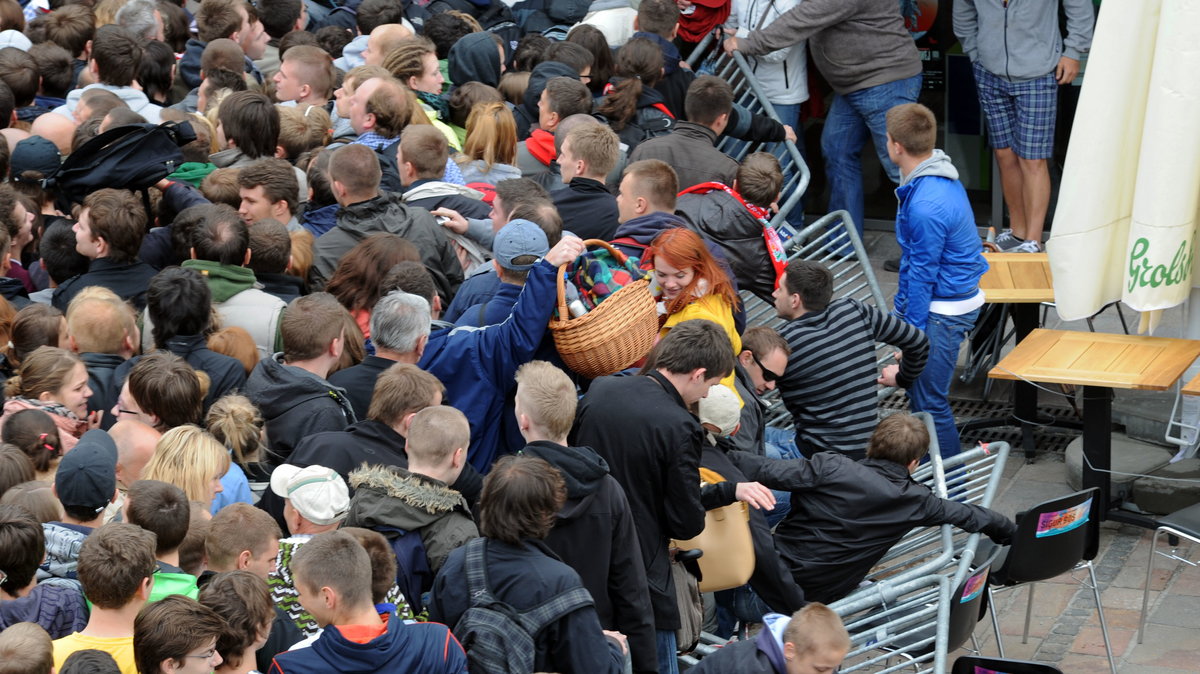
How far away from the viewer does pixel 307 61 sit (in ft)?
26.1

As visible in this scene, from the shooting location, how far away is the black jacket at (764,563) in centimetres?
556

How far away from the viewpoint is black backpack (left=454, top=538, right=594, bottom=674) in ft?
13.7

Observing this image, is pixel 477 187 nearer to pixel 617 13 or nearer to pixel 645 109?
pixel 645 109

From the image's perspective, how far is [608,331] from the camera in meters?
5.44

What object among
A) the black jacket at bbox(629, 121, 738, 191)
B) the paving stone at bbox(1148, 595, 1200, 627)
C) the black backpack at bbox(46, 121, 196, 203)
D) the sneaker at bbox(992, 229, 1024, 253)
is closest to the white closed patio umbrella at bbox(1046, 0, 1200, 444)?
the paving stone at bbox(1148, 595, 1200, 627)

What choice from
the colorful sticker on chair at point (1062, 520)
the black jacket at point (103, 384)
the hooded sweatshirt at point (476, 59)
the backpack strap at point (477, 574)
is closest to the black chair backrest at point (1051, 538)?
the colorful sticker on chair at point (1062, 520)

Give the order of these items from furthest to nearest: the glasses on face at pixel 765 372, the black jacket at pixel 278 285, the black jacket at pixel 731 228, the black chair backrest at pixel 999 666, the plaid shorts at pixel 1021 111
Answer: the plaid shorts at pixel 1021 111 < the black jacket at pixel 731 228 < the glasses on face at pixel 765 372 < the black jacket at pixel 278 285 < the black chair backrest at pixel 999 666

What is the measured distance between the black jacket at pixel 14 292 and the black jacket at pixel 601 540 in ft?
8.17

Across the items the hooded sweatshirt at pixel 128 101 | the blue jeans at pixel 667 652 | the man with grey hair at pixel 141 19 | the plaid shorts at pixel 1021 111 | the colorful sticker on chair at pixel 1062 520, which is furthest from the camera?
the plaid shorts at pixel 1021 111

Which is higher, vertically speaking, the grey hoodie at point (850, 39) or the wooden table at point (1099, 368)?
the grey hoodie at point (850, 39)

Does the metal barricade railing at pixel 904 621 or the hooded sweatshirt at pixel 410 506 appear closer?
the hooded sweatshirt at pixel 410 506

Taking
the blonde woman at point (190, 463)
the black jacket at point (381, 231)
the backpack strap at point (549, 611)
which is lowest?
the black jacket at point (381, 231)

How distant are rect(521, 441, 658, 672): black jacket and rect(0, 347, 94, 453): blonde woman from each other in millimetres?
1612

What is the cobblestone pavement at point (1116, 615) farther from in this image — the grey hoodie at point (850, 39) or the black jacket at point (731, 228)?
the grey hoodie at point (850, 39)
